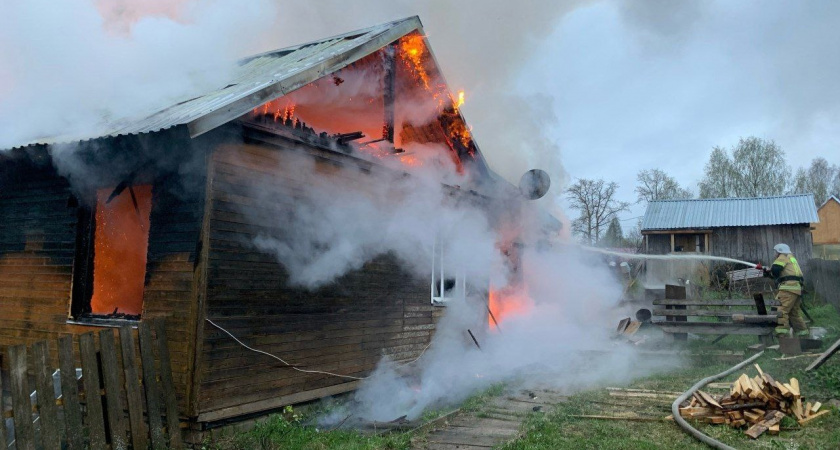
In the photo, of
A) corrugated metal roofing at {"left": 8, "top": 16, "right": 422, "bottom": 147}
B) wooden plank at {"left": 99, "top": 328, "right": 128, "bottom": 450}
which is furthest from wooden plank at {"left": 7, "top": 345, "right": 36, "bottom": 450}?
corrugated metal roofing at {"left": 8, "top": 16, "right": 422, "bottom": 147}

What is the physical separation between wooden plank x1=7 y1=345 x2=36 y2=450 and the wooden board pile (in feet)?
21.7

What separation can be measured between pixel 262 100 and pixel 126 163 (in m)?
2.11

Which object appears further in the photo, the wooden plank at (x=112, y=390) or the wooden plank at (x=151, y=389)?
the wooden plank at (x=151, y=389)

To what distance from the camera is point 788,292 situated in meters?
10.3

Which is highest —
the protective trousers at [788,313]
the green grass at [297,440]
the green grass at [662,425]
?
the protective trousers at [788,313]

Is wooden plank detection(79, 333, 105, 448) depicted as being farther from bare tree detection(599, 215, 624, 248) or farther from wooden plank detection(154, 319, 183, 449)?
bare tree detection(599, 215, 624, 248)

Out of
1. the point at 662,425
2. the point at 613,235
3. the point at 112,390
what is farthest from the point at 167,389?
the point at 613,235

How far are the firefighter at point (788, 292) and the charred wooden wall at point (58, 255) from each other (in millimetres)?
10335

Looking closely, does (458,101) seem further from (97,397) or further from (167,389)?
(97,397)

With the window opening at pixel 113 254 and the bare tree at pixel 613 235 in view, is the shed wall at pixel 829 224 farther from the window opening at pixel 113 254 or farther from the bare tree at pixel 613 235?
the window opening at pixel 113 254

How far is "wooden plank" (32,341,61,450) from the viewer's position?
15.1ft

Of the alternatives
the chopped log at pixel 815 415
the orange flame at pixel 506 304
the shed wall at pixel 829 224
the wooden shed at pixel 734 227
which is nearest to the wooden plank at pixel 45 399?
the chopped log at pixel 815 415

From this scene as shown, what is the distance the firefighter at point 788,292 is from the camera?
402 inches

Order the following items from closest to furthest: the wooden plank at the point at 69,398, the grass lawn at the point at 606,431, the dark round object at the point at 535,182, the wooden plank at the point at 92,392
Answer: the wooden plank at the point at 69,398
the wooden plank at the point at 92,392
the grass lawn at the point at 606,431
the dark round object at the point at 535,182
